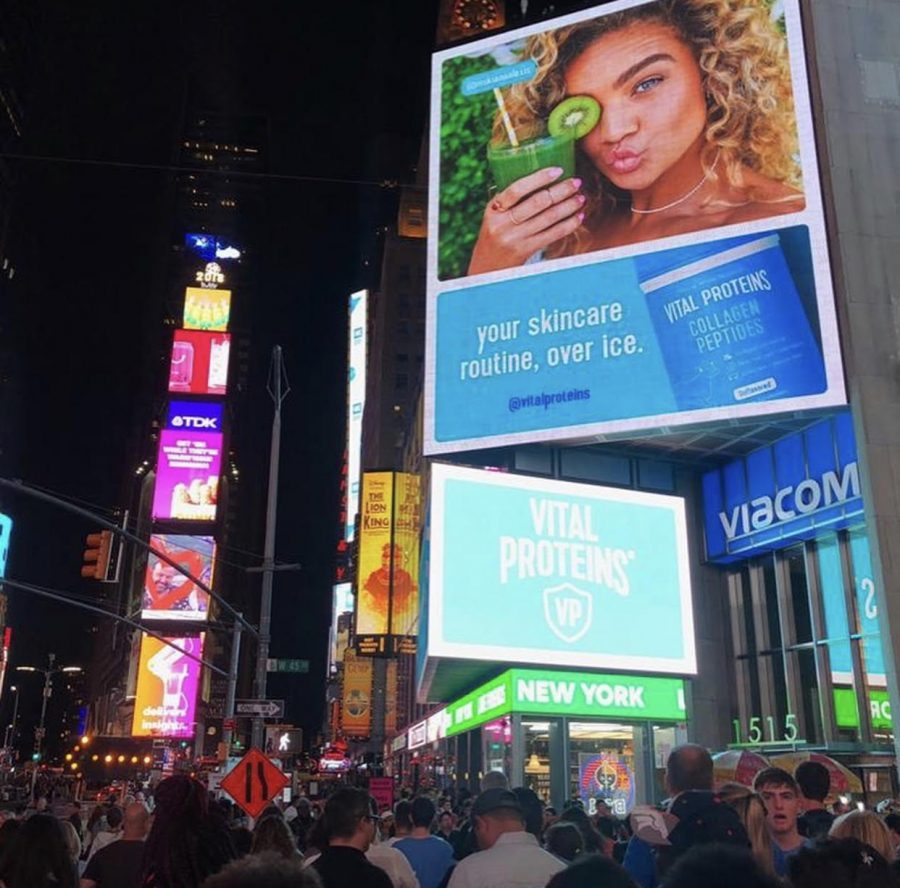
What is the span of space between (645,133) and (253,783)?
17336mm

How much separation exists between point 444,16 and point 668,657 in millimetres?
111794

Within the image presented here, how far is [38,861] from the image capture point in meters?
4.54

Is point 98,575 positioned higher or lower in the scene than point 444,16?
lower

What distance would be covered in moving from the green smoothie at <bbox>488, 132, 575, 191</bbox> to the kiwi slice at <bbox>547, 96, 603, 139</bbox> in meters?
0.18

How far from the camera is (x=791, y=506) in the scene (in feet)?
74.8

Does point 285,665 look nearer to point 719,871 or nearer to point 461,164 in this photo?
point 461,164

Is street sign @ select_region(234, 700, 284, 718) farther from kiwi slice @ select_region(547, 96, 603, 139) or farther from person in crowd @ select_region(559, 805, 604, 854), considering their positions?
kiwi slice @ select_region(547, 96, 603, 139)

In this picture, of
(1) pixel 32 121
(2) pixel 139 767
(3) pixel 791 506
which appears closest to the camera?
(3) pixel 791 506

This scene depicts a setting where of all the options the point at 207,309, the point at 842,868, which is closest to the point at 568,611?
the point at 842,868

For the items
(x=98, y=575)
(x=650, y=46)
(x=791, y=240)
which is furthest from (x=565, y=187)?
(x=98, y=575)

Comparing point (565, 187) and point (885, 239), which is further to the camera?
point (565, 187)

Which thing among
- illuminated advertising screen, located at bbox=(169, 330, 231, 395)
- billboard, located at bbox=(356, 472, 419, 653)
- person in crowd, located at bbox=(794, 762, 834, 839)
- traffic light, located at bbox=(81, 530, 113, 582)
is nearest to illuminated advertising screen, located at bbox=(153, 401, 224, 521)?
illuminated advertising screen, located at bbox=(169, 330, 231, 395)

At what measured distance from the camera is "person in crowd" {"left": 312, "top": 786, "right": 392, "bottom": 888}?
15.9ft

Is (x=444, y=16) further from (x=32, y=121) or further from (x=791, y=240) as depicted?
(x=791, y=240)
